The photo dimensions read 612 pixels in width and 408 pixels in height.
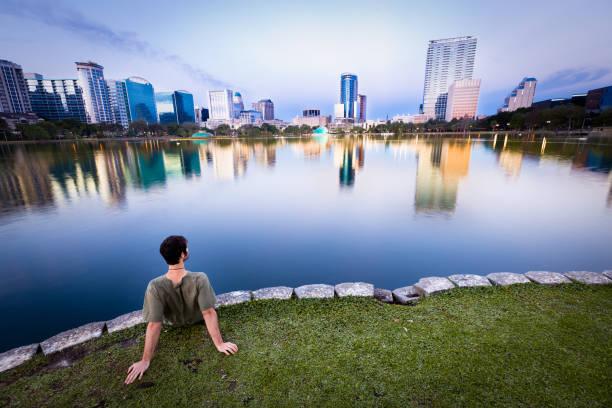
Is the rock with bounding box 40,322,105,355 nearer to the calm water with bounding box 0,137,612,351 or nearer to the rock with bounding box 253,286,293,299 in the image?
the calm water with bounding box 0,137,612,351

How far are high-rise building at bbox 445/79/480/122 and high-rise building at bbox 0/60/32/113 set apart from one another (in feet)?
679

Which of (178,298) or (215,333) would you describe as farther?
(178,298)

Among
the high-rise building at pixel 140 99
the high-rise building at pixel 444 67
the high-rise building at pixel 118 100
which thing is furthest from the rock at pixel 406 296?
the high-rise building at pixel 140 99

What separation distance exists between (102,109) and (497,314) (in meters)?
198

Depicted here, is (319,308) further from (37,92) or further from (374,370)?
(37,92)

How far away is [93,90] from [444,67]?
200 metres

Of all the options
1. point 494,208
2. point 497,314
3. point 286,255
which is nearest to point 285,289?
point 286,255

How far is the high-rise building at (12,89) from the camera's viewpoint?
10831cm

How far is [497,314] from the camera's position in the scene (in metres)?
3.83

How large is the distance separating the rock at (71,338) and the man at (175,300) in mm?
1168

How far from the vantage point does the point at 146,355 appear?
2.97 m

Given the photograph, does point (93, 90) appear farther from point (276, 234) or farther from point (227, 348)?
point (227, 348)

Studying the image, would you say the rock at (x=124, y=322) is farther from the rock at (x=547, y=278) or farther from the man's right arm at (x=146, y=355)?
the rock at (x=547, y=278)

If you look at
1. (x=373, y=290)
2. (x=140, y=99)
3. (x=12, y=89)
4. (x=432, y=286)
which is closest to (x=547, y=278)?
(x=432, y=286)
